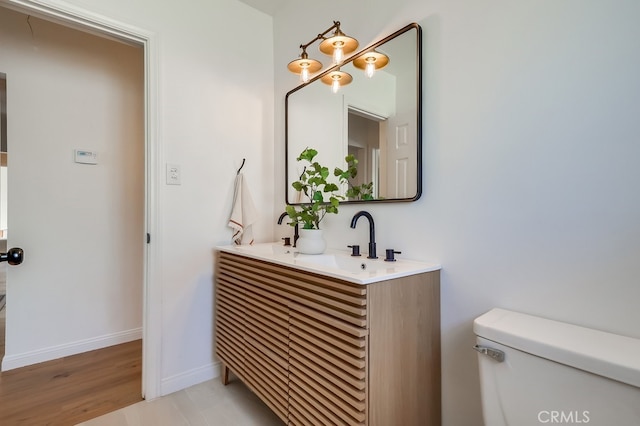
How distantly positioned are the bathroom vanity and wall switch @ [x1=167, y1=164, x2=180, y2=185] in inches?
27.4

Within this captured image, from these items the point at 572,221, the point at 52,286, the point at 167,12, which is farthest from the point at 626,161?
the point at 52,286

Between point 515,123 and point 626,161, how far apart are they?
316 mm

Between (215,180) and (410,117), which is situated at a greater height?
(410,117)

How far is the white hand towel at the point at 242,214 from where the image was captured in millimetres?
1944

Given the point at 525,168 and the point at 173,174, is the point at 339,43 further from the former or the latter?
the point at 173,174

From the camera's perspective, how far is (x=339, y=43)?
4.94ft

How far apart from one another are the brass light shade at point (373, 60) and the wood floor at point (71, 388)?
7.18 feet

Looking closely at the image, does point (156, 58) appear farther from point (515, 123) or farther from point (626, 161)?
point (626, 161)

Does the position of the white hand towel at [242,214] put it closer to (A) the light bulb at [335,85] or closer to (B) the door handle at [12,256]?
(A) the light bulb at [335,85]

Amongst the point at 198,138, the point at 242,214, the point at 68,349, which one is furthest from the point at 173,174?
the point at 68,349

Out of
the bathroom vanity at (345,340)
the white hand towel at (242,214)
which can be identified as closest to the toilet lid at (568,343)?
the bathroom vanity at (345,340)

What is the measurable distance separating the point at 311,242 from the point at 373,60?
3.08 ft

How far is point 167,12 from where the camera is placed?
1.79 metres

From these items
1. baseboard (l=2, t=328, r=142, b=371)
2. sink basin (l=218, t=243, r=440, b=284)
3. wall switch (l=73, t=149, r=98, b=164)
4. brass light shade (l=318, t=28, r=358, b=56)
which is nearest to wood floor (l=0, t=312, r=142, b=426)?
baseboard (l=2, t=328, r=142, b=371)
